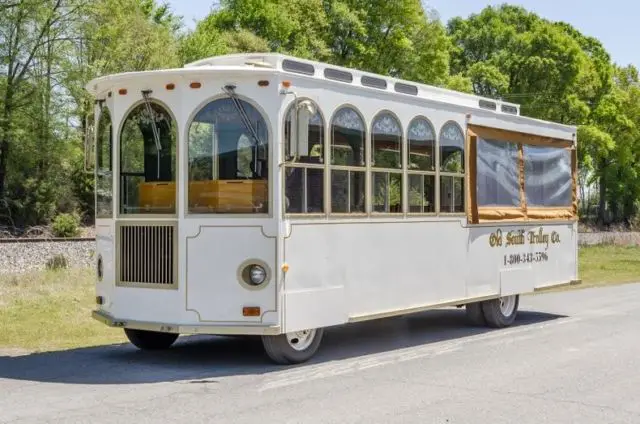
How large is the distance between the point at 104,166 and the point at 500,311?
251 inches

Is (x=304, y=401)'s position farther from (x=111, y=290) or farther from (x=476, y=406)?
(x=111, y=290)

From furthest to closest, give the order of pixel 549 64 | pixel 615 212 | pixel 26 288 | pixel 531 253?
pixel 615 212
pixel 549 64
pixel 26 288
pixel 531 253

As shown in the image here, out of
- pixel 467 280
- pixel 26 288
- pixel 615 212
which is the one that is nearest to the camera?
pixel 467 280

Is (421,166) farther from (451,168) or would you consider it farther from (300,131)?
(300,131)

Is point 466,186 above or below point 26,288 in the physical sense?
above

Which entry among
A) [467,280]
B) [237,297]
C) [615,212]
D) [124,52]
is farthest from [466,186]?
[615,212]

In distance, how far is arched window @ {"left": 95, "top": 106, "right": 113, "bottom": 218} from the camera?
9.98 metres

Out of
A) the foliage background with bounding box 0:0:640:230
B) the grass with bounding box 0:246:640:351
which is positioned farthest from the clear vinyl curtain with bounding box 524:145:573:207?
the foliage background with bounding box 0:0:640:230

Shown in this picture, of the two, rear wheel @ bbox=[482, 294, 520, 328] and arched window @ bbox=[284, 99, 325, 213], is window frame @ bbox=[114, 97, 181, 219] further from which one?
rear wheel @ bbox=[482, 294, 520, 328]

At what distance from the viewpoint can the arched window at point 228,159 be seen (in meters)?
9.23

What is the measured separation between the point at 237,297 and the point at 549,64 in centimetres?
4497

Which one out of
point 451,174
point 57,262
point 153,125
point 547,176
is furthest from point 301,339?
point 57,262

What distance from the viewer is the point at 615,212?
66.6m

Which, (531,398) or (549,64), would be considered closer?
(531,398)
